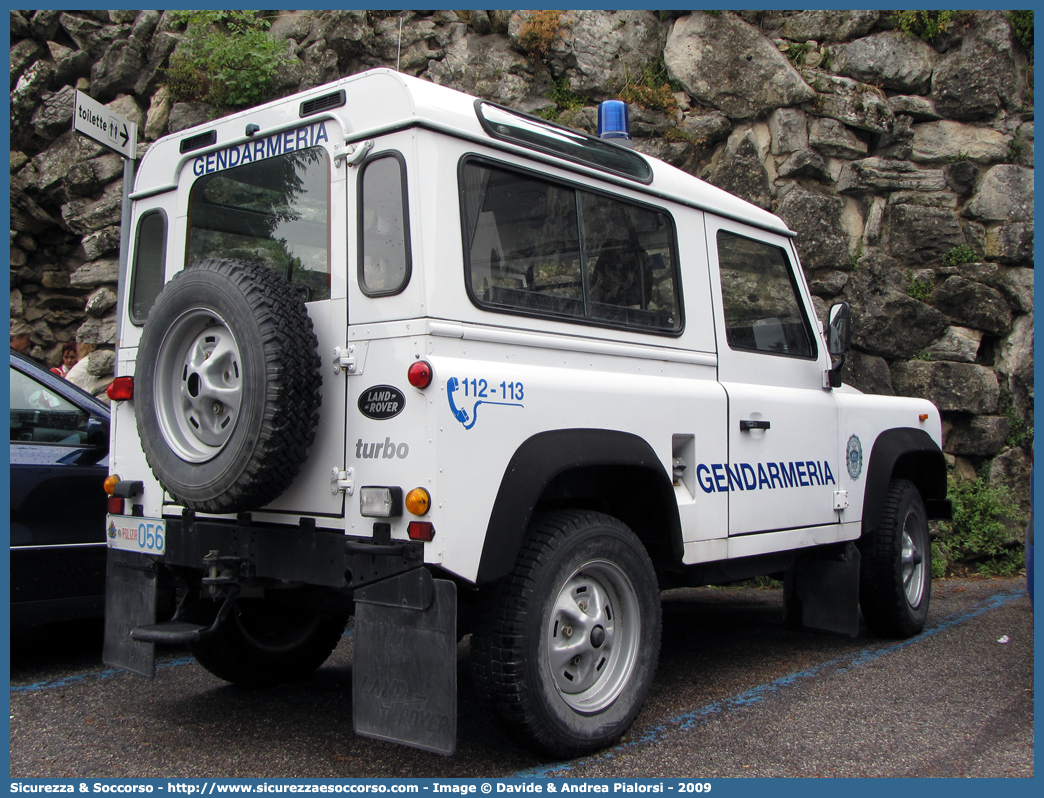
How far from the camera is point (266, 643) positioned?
14.7 feet

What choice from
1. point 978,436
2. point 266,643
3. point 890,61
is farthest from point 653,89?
point 266,643

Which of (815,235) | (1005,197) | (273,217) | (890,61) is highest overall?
(890,61)

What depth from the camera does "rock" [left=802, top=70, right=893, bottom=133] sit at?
9.62 meters

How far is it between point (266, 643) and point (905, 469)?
4161mm

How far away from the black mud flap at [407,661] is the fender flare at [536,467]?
21 centimetres

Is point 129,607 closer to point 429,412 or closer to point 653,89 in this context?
point 429,412

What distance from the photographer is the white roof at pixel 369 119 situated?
3.40 metres

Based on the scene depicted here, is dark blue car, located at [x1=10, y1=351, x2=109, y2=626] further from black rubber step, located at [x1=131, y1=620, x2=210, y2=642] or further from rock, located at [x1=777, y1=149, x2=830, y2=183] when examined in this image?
rock, located at [x1=777, y1=149, x2=830, y2=183]

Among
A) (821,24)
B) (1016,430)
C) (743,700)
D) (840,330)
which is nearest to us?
(743,700)

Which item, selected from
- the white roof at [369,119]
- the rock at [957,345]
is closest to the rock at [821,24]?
the rock at [957,345]

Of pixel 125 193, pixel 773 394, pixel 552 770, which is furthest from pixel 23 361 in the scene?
pixel 773 394

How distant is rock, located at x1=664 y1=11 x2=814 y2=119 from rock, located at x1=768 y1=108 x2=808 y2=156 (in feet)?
0.40

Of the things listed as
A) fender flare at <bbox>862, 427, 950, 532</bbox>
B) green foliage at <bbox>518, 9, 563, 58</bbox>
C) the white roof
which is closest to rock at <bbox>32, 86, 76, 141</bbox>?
green foliage at <bbox>518, 9, 563, 58</bbox>

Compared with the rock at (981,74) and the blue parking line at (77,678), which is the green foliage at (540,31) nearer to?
the rock at (981,74)
